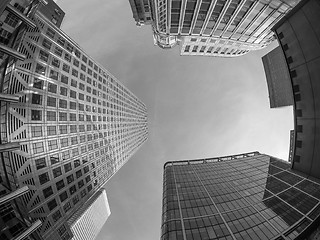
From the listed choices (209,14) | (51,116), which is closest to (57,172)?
(51,116)

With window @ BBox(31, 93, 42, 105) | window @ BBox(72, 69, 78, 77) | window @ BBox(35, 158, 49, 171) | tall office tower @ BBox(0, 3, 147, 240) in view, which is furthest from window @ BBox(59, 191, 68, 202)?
window @ BBox(72, 69, 78, 77)

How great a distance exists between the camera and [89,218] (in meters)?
153

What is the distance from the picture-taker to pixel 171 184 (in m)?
54.7

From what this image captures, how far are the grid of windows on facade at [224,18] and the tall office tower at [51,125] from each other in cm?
2915

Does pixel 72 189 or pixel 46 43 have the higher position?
pixel 46 43

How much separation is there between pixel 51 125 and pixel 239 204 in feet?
162

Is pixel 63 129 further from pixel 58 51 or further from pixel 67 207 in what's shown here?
pixel 67 207

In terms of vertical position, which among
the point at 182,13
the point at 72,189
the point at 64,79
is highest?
the point at 182,13

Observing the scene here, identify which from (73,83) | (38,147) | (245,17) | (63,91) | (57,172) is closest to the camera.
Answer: (38,147)

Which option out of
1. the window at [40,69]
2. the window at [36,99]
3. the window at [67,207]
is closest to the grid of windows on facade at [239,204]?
the window at [67,207]

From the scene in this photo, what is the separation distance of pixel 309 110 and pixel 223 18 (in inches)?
1166

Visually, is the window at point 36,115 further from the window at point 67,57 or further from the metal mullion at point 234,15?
the metal mullion at point 234,15

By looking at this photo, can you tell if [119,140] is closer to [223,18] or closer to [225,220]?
[225,220]


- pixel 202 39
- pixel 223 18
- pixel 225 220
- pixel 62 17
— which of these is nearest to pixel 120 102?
pixel 62 17
